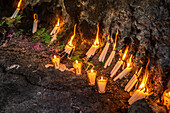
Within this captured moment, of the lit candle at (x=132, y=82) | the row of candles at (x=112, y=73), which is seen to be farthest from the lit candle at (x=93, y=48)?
the lit candle at (x=132, y=82)

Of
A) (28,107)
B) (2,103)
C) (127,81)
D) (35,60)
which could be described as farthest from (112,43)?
(2,103)

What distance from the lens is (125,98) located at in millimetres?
3973

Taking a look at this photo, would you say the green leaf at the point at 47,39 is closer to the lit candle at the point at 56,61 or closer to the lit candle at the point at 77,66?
the lit candle at the point at 56,61

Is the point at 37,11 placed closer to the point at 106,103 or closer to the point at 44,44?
the point at 44,44

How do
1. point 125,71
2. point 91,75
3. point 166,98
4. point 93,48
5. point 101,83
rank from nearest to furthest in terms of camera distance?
point 166,98
point 101,83
point 91,75
point 125,71
point 93,48

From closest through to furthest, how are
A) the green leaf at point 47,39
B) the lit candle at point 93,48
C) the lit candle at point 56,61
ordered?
the lit candle at point 56,61 → the lit candle at point 93,48 → the green leaf at point 47,39

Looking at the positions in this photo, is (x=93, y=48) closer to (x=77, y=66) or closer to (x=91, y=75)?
(x=77, y=66)

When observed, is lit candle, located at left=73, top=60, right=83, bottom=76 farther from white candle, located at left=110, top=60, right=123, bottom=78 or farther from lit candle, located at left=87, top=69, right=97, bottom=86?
white candle, located at left=110, top=60, right=123, bottom=78

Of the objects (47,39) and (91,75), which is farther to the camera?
(47,39)

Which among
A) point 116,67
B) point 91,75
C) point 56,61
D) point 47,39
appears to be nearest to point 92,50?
point 116,67

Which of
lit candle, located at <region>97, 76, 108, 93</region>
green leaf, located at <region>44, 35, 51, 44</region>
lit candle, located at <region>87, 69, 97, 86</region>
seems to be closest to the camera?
lit candle, located at <region>97, 76, 108, 93</region>

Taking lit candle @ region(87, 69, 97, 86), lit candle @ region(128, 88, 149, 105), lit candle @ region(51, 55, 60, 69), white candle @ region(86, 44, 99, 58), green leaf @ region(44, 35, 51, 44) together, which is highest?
green leaf @ region(44, 35, 51, 44)


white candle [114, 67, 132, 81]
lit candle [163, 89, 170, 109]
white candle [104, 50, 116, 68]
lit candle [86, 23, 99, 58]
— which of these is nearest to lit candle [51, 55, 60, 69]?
lit candle [86, 23, 99, 58]

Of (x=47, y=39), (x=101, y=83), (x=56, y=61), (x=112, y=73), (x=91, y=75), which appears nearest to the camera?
(x=101, y=83)
